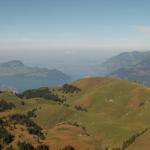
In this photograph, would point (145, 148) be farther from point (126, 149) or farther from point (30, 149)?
point (30, 149)

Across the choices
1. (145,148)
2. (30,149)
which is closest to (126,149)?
(145,148)
